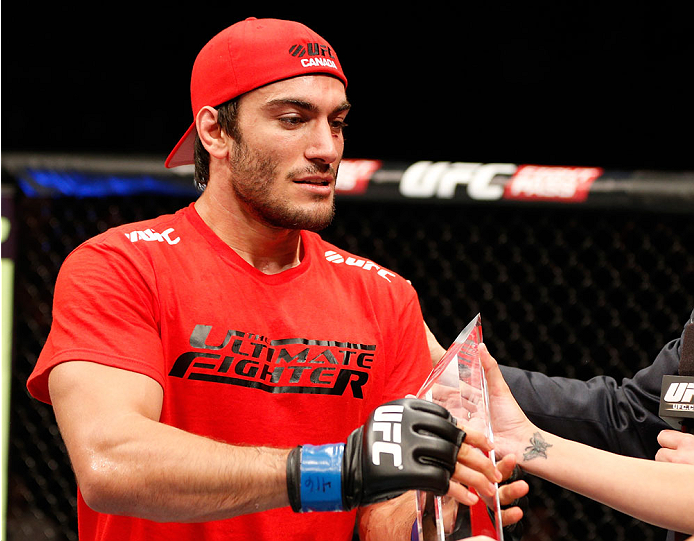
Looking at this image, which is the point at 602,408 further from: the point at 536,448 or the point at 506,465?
the point at 506,465

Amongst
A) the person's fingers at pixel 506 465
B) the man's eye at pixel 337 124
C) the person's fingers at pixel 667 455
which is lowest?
the person's fingers at pixel 506 465

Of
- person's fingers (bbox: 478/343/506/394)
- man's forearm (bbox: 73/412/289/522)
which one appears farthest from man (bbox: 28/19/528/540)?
person's fingers (bbox: 478/343/506/394)

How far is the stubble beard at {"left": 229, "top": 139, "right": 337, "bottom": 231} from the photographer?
1434mm

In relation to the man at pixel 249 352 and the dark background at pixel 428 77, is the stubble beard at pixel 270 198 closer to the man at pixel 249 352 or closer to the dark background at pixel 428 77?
the man at pixel 249 352

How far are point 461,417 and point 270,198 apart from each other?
1.72 feet

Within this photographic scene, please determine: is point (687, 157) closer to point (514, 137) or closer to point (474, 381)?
point (514, 137)

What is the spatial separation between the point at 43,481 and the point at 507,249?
1.98 metres

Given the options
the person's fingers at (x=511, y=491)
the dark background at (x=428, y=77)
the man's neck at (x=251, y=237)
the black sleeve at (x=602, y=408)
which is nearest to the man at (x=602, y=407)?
the black sleeve at (x=602, y=408)

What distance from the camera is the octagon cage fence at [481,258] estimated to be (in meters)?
2.08

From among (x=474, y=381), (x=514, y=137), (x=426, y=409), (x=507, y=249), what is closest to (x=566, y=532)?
(x=507, y=249)

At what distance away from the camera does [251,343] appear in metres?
1.33

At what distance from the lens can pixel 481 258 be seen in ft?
11.3

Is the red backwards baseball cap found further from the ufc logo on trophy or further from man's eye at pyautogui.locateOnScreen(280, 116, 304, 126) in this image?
the ufc logo on trophy

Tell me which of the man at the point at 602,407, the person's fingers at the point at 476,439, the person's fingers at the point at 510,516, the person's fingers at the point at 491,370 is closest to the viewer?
the person's fingers at the point at 476,439
